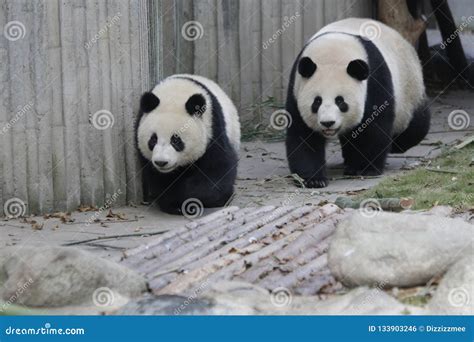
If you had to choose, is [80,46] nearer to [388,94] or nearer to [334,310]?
[388,94]

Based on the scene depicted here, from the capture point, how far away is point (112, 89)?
9031 mm

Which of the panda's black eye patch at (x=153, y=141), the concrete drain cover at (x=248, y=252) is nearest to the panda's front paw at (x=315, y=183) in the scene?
the panda's black eye patch at (x=153, y=141)

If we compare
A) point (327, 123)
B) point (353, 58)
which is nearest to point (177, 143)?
point (327, 123)

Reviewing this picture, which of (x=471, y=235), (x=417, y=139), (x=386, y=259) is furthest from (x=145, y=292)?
(x=417, y=139)

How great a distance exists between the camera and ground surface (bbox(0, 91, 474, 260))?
7867mm

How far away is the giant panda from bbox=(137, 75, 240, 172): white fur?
133 centimetres

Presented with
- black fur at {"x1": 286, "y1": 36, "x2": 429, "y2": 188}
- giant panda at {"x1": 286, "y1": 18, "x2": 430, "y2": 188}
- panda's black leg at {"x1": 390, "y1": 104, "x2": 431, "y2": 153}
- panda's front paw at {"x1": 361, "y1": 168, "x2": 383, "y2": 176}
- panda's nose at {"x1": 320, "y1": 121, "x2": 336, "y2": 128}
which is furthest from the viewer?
panda's black leg at {"x1": 390, "y1": 104, "x2": 431, "y2": 153}

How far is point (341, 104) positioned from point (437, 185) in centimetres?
126

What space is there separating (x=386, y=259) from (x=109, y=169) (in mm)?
3635

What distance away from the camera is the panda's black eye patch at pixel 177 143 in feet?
28.8

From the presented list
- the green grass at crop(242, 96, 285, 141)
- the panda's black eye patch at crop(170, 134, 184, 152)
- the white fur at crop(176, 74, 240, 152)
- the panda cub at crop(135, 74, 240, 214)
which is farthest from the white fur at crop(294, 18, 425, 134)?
the green grass at crop(242, 96, 285, 141)

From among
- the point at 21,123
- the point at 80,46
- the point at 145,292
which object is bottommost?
the point at 145,292

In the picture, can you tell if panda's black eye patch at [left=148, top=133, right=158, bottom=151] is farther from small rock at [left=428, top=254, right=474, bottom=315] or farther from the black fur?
small rock at [left=428, top=254, right=474, bottom=315]

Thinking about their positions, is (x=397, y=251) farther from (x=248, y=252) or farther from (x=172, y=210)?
(x=172, y=210)
